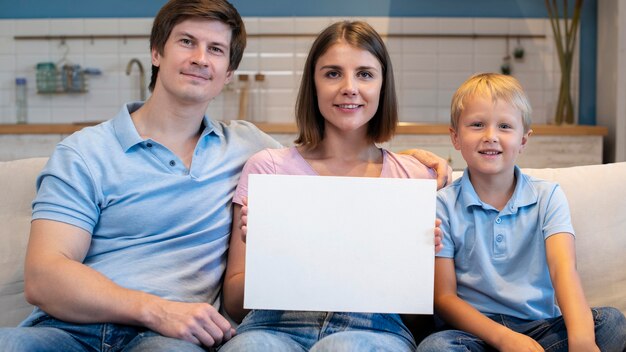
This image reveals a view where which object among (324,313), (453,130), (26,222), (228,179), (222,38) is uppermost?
(222,38)

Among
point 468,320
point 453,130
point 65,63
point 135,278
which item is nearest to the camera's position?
point 468,320

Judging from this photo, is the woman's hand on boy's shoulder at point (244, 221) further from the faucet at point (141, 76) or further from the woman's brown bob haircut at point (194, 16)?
the faucet at point (141, 76)

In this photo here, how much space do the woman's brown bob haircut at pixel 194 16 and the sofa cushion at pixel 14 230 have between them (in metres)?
0.50

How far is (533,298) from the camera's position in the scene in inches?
60.7

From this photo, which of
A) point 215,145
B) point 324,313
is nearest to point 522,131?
point 324,313

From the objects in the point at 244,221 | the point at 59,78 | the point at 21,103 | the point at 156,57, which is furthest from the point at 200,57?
the point at 21,103

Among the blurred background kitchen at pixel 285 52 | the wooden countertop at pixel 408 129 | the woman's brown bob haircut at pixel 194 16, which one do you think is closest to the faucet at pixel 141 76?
the blurred background kitchen at pixel 285 52

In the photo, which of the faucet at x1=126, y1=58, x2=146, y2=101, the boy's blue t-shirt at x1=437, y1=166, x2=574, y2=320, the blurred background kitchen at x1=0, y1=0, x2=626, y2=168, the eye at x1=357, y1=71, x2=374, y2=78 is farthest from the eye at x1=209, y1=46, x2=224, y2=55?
the faucet at x1=126, y1=58, x2=146, y2=101

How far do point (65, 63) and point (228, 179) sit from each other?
3.21 meters

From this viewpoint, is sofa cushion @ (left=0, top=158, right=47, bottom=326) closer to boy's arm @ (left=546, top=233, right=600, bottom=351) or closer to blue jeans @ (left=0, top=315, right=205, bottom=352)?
blue jeans @ (left=0, top=315, right=205, bottom=352)

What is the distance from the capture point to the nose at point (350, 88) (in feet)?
5.47

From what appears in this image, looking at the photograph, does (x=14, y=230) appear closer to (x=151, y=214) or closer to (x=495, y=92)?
(x=151, y=214)

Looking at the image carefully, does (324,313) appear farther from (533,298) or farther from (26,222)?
(26,222)

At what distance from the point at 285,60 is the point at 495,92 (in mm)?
3020
